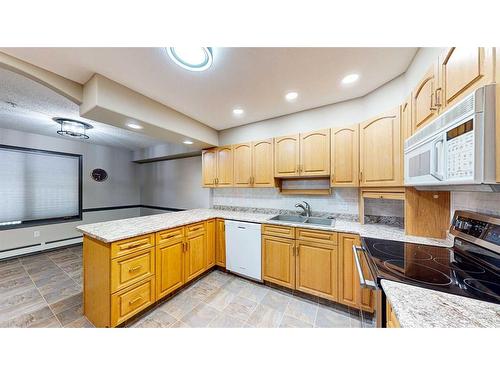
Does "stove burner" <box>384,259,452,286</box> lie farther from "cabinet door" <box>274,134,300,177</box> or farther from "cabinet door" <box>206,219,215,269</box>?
"cabinet door" <box>206,219,215,269</box>

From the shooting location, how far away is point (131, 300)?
1557 millimetres

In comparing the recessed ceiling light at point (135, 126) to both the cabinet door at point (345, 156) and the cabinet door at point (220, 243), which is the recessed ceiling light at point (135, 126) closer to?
the cabinet door at point (220, 243)

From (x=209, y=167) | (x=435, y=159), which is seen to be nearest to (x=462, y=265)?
(x=435, y=159)

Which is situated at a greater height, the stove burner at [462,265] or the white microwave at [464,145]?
the white microwave at [464,145]

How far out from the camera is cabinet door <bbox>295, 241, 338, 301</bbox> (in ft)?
5.80

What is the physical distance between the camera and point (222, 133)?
3035 mm

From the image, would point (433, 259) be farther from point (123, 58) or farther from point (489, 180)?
point (123, 58)

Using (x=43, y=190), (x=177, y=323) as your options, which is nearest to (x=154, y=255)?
(x=177, y=323)

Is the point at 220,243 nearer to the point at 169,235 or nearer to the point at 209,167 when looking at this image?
the point at 169,235

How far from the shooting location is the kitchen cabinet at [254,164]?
2.48 m

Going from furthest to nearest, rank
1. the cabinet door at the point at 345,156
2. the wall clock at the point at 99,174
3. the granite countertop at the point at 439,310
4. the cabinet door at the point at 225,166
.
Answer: the wall clock at the point at 99,174, the cabinet door at the point at 225,166, the cabinet door at the point at 345,156, the granite countertop at the point at 439,310

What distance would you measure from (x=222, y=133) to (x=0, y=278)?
12.6 ft

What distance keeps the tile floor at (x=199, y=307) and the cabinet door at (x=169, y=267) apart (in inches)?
6.4

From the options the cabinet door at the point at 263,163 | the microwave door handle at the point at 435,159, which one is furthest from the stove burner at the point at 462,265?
the cabinet door at the point at 263,163
